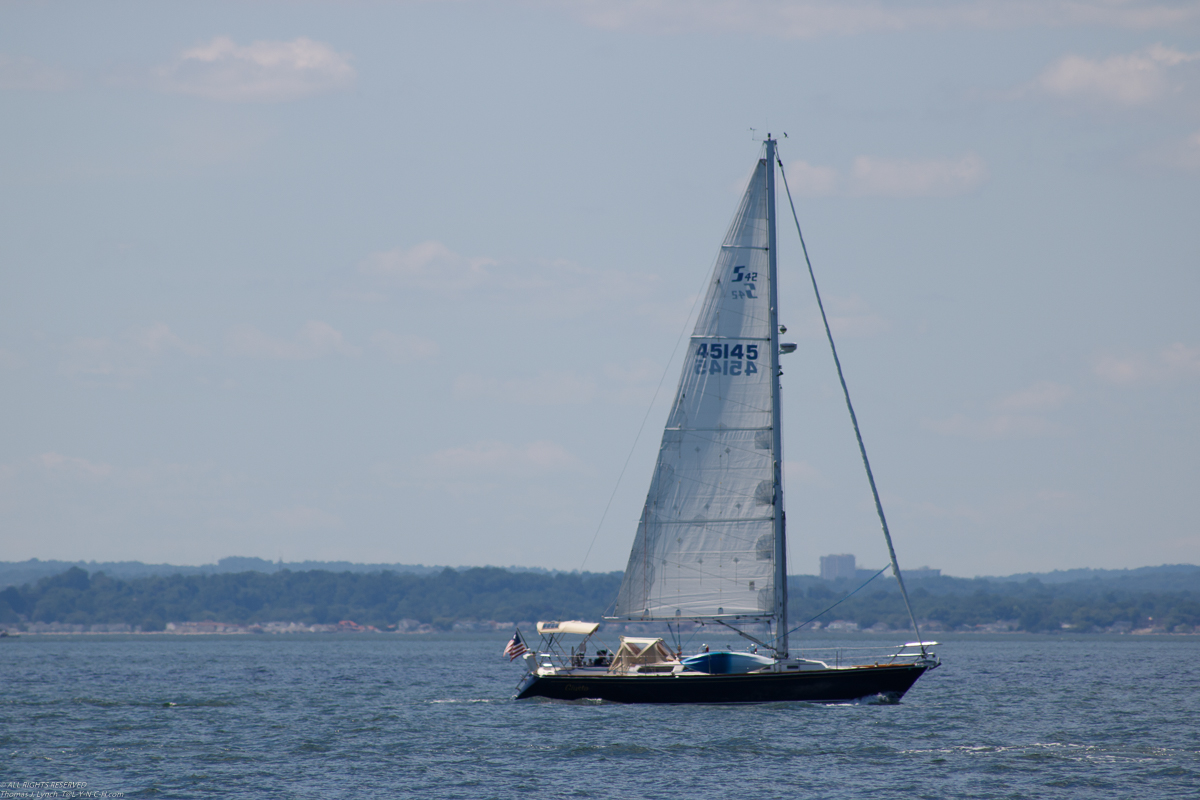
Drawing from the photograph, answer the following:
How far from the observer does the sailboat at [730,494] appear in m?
48.7

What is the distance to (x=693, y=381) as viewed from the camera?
4903 cm

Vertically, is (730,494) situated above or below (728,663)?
above

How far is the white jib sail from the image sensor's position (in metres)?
48.8

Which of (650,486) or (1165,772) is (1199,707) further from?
(650,486)

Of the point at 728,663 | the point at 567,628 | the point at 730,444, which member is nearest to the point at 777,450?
the point at 730,444

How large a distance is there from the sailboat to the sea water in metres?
1.75

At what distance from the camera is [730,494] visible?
4900cm

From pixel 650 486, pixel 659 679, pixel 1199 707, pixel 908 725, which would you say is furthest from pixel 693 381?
pixel 1199 707

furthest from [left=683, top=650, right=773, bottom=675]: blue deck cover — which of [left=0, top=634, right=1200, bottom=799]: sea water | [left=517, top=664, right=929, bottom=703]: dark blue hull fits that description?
[left=0, top=634, right=1200, bottom=799]: sea water

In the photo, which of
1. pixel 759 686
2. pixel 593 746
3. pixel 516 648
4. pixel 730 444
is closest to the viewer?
pixel 593 746

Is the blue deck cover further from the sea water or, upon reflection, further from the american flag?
the american flag

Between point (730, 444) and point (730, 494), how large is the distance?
1.78 m

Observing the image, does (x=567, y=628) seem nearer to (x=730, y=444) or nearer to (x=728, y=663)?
(x=728, y=663)

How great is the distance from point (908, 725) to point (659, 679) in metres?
9.46
